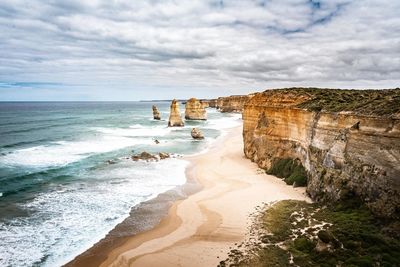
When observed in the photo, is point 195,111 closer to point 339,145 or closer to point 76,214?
point 76,214

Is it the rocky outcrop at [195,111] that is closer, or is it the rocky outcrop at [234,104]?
the rocky outcrop at [195,111]

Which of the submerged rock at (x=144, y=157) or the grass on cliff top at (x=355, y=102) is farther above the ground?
the grass on cliff top at (x=355, y=102)

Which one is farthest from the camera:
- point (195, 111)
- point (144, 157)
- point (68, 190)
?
point (195, 111)

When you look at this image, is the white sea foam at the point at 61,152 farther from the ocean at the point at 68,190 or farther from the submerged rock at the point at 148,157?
the submerged rock at the point at 148,157

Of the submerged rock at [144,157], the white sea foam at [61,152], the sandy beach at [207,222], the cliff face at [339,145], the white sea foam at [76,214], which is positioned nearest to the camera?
the sandy beach at [207,222]

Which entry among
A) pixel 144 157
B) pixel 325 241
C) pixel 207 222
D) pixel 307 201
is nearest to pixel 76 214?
pixel 207 222

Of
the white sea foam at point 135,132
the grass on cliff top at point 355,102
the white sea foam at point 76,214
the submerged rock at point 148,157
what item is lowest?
the white sea foam at point 76,214

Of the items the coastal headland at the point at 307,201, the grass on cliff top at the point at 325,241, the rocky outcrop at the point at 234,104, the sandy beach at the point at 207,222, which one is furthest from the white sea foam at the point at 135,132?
the rocky outcrop at the point at 234,104
